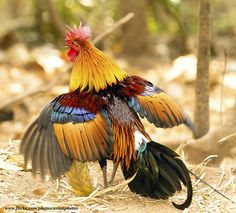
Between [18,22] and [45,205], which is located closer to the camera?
[45,205]

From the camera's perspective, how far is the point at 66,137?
11.5 feet

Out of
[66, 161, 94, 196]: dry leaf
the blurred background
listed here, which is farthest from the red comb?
the blurred background

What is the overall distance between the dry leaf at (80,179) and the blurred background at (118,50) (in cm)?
285

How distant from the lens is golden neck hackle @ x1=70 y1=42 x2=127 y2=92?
3.81 metres

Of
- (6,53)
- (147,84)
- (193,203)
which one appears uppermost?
(6,53)

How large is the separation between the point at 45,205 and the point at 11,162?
989mm

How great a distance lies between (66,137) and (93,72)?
558 millimetres

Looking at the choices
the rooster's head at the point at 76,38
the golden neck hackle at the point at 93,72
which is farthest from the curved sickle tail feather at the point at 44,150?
the rooster's head at the point at 76,38

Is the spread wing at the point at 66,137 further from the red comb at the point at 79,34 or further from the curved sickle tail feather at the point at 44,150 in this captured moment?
the red comb at the point at 79,34

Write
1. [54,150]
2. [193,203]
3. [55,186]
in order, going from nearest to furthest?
[54,150], [193,203], [55,186]

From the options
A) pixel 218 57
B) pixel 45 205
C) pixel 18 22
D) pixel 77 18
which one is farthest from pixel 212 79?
pixel 45 205

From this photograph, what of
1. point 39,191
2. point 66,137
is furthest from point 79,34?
point 39,191

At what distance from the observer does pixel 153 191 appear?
3666 millimetres

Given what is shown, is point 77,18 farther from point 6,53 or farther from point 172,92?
point 172,92
